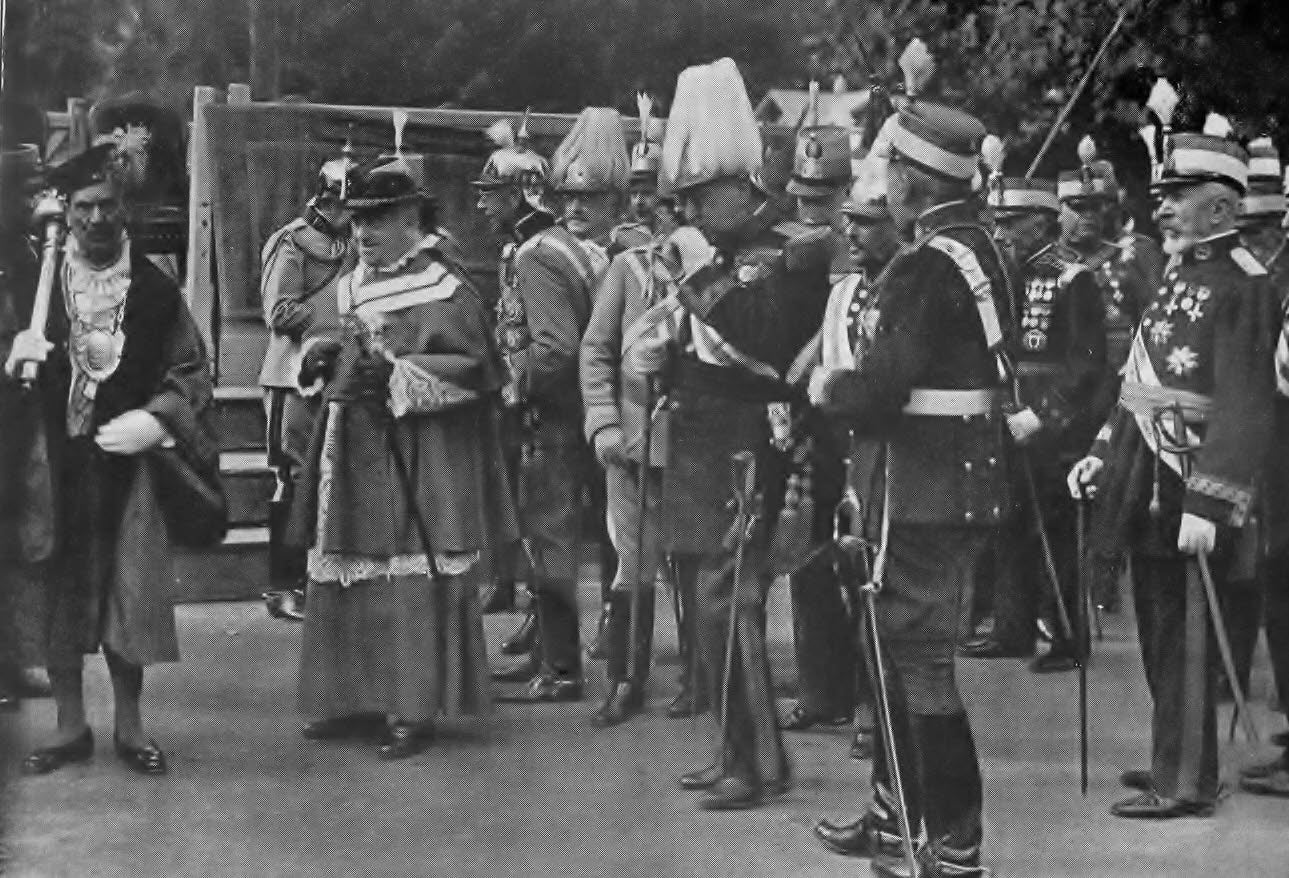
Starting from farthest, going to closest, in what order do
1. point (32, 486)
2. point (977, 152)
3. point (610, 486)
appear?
point (610, 486) < point (32, 486) < point (977, 152)

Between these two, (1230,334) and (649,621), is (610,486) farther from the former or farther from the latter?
(1230,334)

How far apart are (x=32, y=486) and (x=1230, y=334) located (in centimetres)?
275

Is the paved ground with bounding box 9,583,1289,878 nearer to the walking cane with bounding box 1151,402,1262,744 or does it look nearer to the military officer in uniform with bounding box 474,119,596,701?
the walking cane with bounding box 1151,402,1262,744

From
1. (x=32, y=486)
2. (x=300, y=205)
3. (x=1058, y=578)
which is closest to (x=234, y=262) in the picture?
(x=300, y=205)

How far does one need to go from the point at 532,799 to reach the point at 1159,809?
1.48 metres

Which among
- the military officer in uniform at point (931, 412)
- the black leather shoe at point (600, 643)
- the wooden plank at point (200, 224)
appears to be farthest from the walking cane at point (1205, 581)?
the wooden plank at point (200, 224)

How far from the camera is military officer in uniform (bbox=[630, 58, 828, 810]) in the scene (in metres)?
6.62

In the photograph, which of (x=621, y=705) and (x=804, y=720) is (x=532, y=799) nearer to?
(x=621, y=705)

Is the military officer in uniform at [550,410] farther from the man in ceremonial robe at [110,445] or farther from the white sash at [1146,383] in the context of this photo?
the white sash at [1146,383]

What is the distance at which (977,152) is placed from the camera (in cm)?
626

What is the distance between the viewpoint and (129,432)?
673cm

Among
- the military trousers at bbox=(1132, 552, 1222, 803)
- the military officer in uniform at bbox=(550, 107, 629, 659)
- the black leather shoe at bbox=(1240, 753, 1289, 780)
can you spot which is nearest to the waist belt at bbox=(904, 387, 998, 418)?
the military trousers at bbox=(1132, 552, 1222, 803)

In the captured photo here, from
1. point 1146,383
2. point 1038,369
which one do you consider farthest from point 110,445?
point 1146,383

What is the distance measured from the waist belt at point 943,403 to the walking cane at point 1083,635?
0.71 metres
